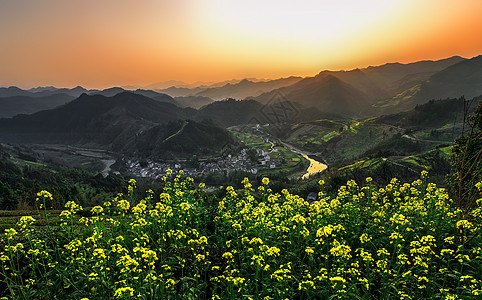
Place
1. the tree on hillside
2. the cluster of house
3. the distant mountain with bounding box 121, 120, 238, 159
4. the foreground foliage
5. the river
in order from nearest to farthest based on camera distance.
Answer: the foreground foliage < the tree on hillside < the river < the cluster of house < the distant mountain with bounding box 121, 120, 238, 159

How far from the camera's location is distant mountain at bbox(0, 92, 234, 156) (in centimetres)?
13325

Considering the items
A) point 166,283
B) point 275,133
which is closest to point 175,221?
point 166,283

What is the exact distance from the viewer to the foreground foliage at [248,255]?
4.78 metres

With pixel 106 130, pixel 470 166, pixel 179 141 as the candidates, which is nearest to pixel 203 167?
pixel 179 141

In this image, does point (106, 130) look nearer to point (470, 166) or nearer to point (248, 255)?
point (248, 255)

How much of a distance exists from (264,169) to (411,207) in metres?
80.6

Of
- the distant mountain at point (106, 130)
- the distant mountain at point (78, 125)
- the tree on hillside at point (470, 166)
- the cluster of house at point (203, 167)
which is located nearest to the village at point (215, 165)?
the cluster of house at point (203, 167)

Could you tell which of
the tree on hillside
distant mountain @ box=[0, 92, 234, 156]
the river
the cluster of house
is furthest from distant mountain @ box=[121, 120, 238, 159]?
the tree on hillside

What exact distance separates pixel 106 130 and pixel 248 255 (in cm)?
20042

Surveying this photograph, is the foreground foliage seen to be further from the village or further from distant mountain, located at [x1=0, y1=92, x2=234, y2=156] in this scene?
distant mountain, located at [x1=0, y1=92, x2=234, y2=156]

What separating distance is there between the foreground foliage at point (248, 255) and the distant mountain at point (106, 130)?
118 m

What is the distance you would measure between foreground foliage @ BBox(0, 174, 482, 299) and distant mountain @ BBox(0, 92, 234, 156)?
388 ft

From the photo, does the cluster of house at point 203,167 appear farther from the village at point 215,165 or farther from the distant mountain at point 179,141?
the distant mountain at point 179,141

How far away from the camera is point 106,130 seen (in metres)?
175
